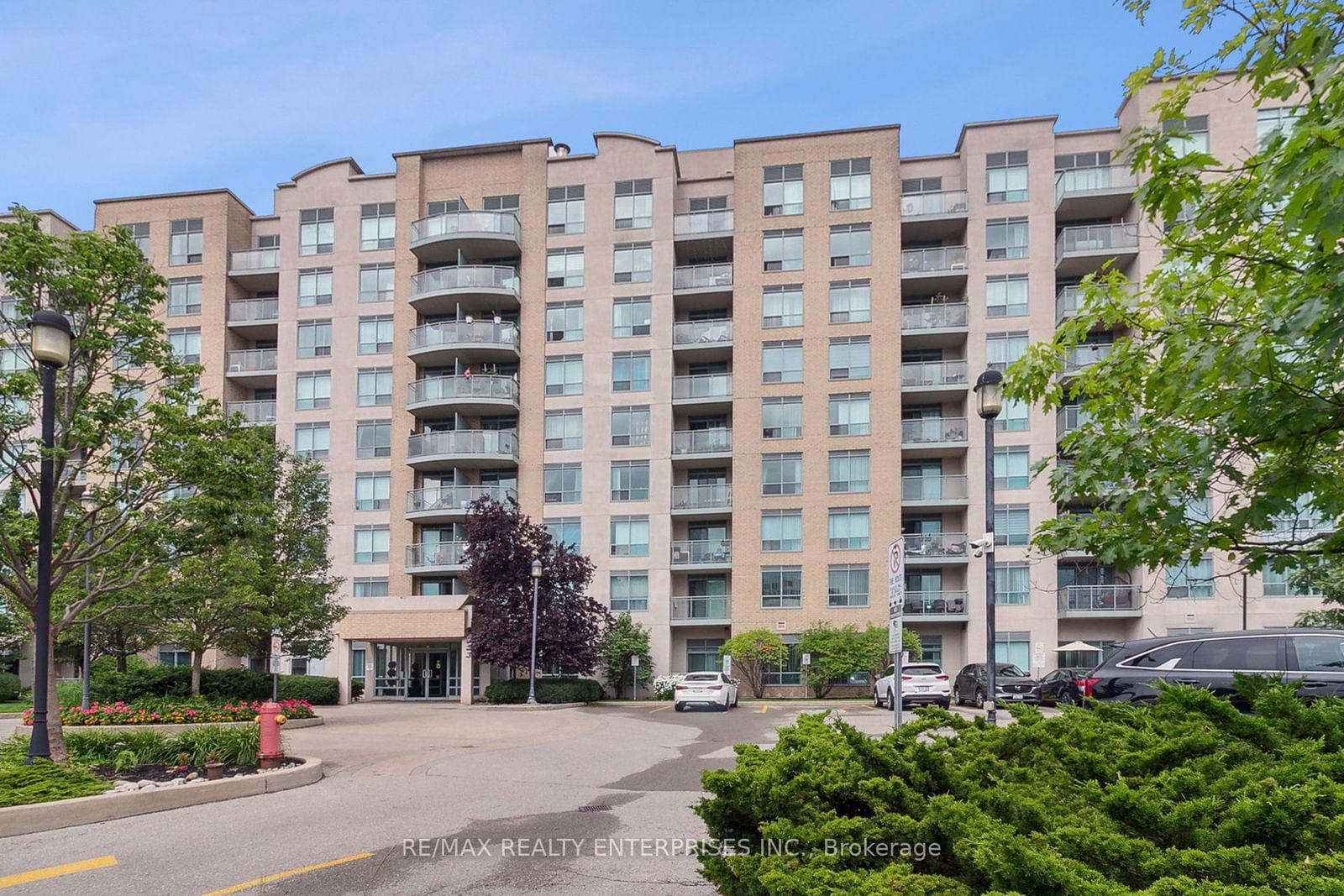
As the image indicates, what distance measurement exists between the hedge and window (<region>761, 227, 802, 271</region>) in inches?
849

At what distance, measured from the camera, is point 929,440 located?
149 feet

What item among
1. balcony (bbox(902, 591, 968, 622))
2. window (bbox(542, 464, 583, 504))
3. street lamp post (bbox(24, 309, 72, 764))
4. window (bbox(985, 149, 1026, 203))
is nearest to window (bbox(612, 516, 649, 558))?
window (bbox(542, 464, 583, 504))

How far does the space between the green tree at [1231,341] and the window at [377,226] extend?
4658cm

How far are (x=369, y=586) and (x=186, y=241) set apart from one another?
69.2 feet

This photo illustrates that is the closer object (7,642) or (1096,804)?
(1096,804)

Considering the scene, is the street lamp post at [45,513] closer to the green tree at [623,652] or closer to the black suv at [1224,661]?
the black suv at [1224,661]

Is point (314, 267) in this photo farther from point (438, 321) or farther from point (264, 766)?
point (264, 766)

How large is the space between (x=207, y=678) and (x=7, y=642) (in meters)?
18.3

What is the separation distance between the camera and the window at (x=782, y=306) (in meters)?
46.9

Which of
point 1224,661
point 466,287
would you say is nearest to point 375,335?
point 466,287

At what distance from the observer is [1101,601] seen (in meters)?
43.1

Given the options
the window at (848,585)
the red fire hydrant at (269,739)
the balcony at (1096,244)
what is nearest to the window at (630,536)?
the window at (848,585)

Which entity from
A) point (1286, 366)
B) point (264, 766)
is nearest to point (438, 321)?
point (264, 766)

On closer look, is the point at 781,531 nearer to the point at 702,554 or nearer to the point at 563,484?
the point at 702,554
